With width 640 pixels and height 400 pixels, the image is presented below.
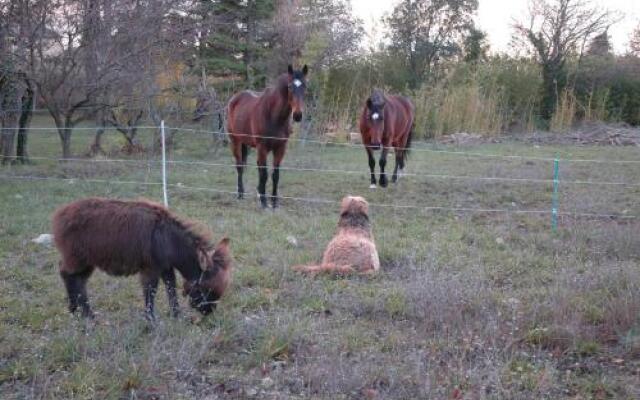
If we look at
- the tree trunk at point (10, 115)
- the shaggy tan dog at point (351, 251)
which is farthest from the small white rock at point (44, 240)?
the tree trunk at point (10, 115)

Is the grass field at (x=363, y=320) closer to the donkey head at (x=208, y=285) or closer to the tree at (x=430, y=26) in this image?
the donkey head at (x=208, y=285)

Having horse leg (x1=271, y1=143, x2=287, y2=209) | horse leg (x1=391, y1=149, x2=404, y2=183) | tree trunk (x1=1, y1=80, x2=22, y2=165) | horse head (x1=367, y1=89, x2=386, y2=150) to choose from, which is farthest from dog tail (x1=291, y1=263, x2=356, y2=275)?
tree trunk (x1=1, y1=80, x2=22, y2=165)

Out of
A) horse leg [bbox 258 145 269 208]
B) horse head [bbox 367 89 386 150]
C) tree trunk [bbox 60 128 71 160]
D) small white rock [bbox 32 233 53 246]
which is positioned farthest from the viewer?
tree trunk [bbox 60 128 71 160]

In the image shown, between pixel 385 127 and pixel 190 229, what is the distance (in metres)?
7.84

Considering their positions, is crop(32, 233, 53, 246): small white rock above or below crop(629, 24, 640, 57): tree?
below

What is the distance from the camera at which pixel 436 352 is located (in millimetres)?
4047

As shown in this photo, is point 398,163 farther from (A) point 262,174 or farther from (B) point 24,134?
(B) point 24,134

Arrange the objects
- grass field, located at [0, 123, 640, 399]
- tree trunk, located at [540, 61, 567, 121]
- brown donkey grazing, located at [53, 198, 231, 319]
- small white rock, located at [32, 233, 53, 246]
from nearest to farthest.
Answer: grass field, located at [0, 123, 640, 399] < brown donkey grazing, located at [53, 198, 231, 319] < small white rock, located at [32, 233, 53, 246] < tree trunk, located at [540, 61, 567, 121]

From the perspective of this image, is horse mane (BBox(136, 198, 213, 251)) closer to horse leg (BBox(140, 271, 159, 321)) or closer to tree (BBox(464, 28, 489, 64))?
horse leg (BBox(140, 271, 159, 321))

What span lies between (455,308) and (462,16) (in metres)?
31.3

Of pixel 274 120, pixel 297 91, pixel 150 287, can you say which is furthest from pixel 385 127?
pixel 150 287

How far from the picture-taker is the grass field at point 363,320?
11.6ft

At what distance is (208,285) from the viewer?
4.45 metres

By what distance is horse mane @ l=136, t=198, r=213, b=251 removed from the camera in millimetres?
4508
